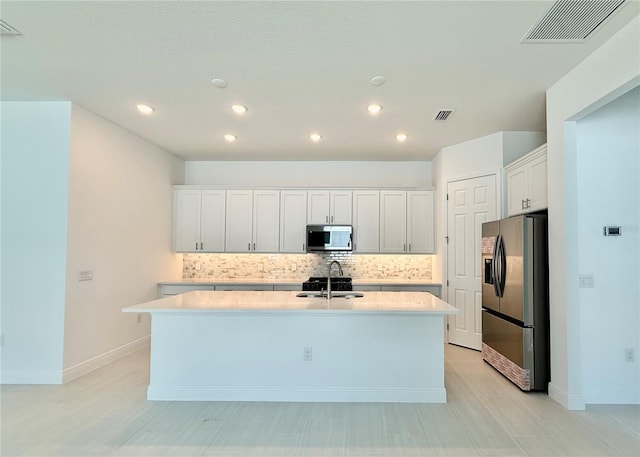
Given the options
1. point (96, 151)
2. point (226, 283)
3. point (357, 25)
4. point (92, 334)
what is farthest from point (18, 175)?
point (357, 25)

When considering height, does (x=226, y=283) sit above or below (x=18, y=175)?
below

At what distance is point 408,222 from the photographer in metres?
5.64

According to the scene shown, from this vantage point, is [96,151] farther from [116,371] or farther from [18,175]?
[116,371]

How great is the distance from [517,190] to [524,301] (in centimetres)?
132

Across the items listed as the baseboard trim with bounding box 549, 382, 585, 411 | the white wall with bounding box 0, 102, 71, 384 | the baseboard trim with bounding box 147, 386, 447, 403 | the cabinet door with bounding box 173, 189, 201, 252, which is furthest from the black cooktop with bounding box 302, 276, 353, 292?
the white wall with bounding box 0, 102, 71, 384

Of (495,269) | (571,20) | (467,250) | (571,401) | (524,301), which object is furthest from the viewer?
(467,250)

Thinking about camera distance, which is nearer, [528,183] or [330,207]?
[528,183]

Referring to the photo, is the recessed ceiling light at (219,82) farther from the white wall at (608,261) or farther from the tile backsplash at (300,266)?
the tile backsplash at (300,266)

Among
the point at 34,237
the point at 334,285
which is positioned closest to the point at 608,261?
the point at 334,285

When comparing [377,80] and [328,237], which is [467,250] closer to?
[328,237]

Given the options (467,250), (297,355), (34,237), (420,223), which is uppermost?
(420,223)

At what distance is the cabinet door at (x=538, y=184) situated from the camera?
3.49 metres

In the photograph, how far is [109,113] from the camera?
3.98 m

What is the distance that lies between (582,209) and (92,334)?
485 cm
